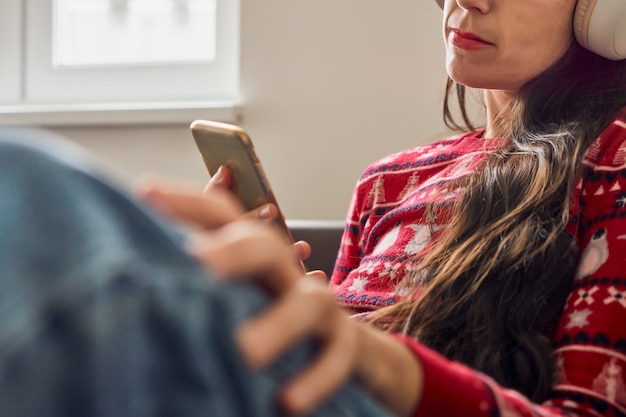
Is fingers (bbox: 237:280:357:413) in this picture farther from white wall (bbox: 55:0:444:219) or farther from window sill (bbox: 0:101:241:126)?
window sill (bbox: 0:101:241:126)

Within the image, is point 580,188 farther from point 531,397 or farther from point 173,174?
point 173,174

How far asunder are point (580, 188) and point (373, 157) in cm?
88

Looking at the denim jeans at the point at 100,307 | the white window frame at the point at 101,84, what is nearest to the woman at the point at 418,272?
the denim jeans at the point at 100,307

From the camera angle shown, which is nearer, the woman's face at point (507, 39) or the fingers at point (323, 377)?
the fingers at point (323, 377)

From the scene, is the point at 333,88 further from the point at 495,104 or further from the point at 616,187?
the point at 616,187

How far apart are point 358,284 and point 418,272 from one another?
15 cm

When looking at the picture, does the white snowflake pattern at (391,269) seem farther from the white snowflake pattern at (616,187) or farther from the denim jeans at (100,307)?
the denim jeans at (100,307)

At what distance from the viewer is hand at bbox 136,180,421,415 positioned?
14.4 inches

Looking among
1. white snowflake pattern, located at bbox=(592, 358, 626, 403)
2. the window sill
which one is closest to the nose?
white snowflake pattern, located at bbox=(592, 358, 626, 403)

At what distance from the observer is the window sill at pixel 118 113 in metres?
1.92

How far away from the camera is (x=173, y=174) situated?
→ 1.98 m

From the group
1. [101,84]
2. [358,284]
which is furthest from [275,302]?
[101,84]

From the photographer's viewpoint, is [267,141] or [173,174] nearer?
[267,141]

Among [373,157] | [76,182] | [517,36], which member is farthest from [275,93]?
[76,182]
